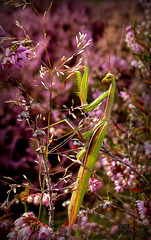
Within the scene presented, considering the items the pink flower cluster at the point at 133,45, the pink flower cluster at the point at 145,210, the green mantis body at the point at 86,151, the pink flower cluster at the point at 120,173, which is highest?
the pink flower cluster at the point at 133,45

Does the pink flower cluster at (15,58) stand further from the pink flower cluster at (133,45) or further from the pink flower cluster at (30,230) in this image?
the pink flower cluster at (133,45)

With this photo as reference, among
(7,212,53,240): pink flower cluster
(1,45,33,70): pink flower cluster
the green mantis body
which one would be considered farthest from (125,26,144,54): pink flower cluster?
(7,212,53,240): pink flower cluster

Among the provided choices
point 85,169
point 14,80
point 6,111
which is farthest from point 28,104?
point 6,111

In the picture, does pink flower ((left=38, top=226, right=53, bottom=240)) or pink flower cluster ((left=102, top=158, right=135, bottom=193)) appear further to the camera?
pink flower cluster ((left=102, top=158, right=135, bottom=193))

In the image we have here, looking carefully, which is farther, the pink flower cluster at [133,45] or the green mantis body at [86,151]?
the pink flower cluster at [133,45]

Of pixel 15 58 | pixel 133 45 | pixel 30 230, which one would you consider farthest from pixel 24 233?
pixel 133 45

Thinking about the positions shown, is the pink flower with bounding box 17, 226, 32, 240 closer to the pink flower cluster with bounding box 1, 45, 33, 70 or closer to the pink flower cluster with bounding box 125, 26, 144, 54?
the pink flower cluster with bounding box 1, 45, 33, 70

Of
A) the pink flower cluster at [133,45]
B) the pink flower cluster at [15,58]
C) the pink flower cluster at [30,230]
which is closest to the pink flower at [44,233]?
the pink flower cluster at [30,230]
